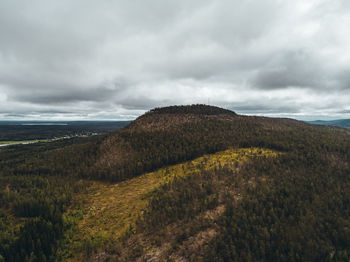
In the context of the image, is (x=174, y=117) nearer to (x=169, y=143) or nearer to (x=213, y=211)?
(x=169, y=143)

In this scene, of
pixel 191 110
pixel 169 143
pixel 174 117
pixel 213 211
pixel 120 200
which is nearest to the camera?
pixel 213 211

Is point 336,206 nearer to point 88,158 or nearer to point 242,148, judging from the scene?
point 242,148

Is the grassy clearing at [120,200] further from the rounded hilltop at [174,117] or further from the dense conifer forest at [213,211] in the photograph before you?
the rounded hilltop at [174,117]

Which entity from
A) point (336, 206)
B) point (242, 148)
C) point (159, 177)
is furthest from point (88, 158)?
point (336, 206)

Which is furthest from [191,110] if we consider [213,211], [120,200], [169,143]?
[213,211]

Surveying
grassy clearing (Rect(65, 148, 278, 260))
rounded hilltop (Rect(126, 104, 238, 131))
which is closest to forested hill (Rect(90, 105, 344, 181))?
rounded hilltop (Rect(126, 104, 238, 131))

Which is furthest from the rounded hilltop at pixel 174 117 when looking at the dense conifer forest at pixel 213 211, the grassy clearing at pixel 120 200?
the grassy clearing at pixel 120 200

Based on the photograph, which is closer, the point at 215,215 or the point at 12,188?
the point at 215,215

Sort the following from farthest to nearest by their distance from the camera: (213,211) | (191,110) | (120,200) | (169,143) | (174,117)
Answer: (191,110) < (174,117) < (169,143) < (120,200) < (213,211)

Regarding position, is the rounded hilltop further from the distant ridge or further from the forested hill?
the forested hill
